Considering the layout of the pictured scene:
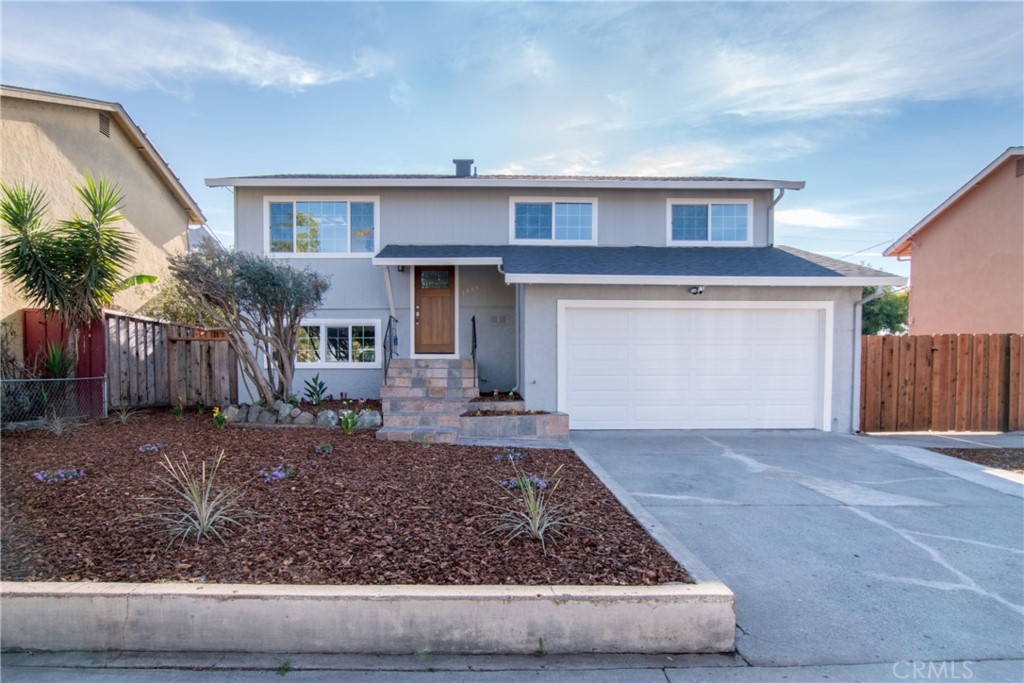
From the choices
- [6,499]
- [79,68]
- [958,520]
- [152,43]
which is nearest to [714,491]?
[958,520]

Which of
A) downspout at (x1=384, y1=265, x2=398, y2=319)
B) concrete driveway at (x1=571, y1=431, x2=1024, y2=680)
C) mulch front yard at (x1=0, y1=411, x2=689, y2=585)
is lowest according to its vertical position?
concrete driveway at (x1=571, y1=431, x2=1024, y2=680)

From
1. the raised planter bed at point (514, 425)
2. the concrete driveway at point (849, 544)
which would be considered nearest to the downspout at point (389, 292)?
the raised planter bed at point (514, 425)

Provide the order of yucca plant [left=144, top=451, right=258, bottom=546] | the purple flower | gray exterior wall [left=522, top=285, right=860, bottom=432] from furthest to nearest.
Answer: gray exterior wall [left=522, top=285, right=860, bottom=432] → the purple flower → yucca plant [left=144, top=451, right=258, bottom=546]

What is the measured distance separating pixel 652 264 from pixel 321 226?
711 cm

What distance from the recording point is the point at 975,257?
13531mm

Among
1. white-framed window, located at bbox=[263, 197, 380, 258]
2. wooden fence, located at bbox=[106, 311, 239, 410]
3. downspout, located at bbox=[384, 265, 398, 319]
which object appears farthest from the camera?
white-framed window, located at bbox=[263, 197, 380, 258]

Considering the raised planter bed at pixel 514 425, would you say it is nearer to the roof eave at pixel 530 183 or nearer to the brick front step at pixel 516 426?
the brick front step at pixel 516 426

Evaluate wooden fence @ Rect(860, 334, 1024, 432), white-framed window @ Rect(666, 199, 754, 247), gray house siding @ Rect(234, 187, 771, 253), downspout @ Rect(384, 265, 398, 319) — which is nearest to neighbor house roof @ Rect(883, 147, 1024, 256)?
wooden fence @ Rect(860, 334, 1024, 432)

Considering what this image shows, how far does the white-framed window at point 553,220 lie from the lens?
11016 millimetres

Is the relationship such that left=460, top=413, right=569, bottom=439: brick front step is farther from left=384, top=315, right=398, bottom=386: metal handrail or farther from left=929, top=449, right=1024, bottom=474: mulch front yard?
left=929, top=449, right=1024, bottom=474: mulch front yard

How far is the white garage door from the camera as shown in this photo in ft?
28.4

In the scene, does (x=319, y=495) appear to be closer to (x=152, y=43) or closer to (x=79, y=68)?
(x=152, y=43)

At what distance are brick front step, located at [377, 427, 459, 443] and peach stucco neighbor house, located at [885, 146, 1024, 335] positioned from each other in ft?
47.4

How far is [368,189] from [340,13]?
3337mm
